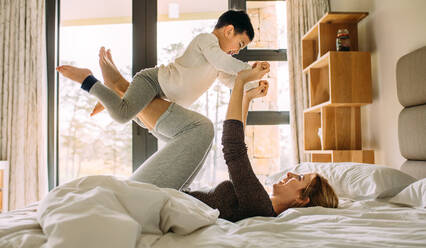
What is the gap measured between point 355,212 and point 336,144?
1576 millimetres

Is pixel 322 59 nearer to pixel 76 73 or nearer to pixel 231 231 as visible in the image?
pixel 76 73

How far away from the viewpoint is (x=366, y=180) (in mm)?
1729

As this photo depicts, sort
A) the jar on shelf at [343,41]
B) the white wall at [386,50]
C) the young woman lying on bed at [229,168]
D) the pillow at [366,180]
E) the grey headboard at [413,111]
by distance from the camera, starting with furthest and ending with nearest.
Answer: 1. the jar on shelf at [343,41]
2. the white wall at [386,50]
3. the grey headboard at [413,111]
4. the pillow at [366,180]
5. the young woman lying on bed at [229,168]

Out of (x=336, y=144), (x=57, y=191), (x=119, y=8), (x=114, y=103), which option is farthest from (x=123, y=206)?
(x=119, y=8)

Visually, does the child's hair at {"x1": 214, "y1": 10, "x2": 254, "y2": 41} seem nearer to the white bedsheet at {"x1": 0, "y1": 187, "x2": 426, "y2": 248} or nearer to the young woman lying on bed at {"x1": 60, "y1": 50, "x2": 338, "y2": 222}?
the young woman lying on bed at {"x1": 60, "y1": 50, "x2": 338, "y2": 222}

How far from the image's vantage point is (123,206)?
88 centimetres

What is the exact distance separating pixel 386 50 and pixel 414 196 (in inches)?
52.4

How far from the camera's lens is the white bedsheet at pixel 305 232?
2.72 ft

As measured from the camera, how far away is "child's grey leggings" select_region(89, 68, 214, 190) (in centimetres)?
137

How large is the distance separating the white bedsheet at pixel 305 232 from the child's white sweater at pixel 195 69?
0.77m

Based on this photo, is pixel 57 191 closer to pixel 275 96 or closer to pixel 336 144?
pixel 336 144

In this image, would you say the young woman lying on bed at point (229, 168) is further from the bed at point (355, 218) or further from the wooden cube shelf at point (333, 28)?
the wooden cube shelf at point (333, 28)

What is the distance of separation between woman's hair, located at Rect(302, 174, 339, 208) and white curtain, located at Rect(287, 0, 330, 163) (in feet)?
6.35

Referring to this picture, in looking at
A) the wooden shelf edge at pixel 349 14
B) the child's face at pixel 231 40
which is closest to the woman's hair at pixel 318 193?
the child's face at pixel 231 40
